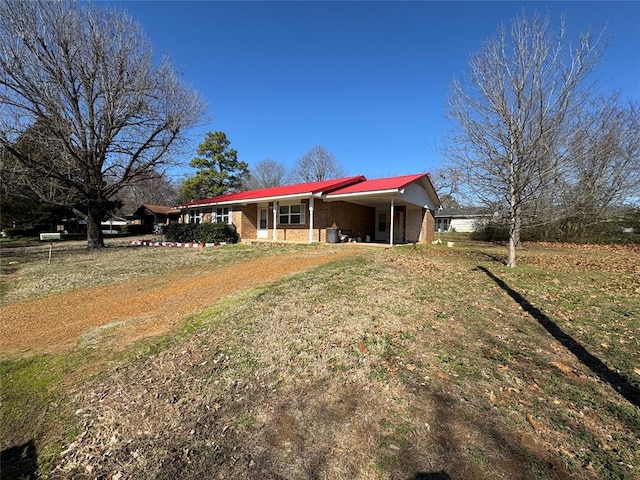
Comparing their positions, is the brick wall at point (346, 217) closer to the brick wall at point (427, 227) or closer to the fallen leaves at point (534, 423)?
the brick wall at point (427, 227)

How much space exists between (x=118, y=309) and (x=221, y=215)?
625 inches

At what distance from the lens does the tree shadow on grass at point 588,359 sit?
3203 millimetres

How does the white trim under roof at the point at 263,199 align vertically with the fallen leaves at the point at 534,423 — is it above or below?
above

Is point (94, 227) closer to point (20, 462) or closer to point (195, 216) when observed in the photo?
point (195, 216)

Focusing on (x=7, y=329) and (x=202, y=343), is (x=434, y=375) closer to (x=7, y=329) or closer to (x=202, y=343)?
(x=202, y=343)

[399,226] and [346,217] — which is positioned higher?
[346,217]

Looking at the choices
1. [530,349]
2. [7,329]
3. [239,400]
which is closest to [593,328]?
[530,349]

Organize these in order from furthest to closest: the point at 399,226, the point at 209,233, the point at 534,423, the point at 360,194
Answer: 1. the point at 399,226
2. the point at 209,233
3. the point at 360,194
4. the point at 534,423

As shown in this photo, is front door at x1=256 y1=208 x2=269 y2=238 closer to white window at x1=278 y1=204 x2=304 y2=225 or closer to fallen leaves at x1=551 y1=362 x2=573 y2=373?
white window at x1=278 y1=204 x2=304 y2=225

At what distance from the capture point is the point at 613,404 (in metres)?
3.02

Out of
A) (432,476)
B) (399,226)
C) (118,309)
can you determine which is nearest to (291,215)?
(399,226)

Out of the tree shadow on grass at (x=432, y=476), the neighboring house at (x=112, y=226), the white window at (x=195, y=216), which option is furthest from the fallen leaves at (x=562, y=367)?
the neighboring house at (x=112, y=226)

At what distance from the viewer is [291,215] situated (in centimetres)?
1798

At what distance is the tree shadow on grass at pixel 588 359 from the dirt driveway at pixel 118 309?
17.7 ft
